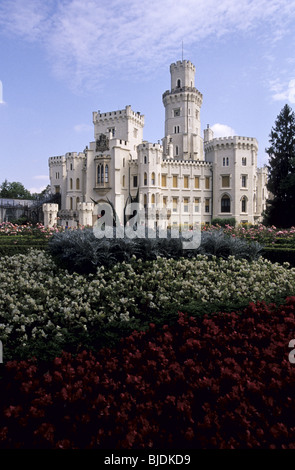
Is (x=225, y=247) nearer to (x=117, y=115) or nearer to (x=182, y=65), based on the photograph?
(x=117, y=115)

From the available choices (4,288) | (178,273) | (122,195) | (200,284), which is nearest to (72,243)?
(4,288)

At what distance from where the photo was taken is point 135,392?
3.50 meters

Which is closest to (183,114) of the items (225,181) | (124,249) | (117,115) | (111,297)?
(117,115)

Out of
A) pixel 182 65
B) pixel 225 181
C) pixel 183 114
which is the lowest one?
pixel 225 181

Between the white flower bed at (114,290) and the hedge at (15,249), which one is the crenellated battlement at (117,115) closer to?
the hedge at (15,249)

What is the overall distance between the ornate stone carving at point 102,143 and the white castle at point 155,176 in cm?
8

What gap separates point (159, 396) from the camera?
3.45m

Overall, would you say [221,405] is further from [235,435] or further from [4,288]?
[4,288]

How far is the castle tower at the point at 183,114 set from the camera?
46.0m

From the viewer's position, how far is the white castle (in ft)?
128

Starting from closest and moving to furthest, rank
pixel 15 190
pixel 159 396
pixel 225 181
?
pixel 159 396 → pixel 225 181 → pixel 15 190

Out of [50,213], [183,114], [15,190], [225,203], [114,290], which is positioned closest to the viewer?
[114,290]

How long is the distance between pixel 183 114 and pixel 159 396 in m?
46.8

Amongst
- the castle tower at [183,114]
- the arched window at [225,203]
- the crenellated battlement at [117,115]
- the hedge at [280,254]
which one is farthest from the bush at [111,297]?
the castle tower at [183,114]
